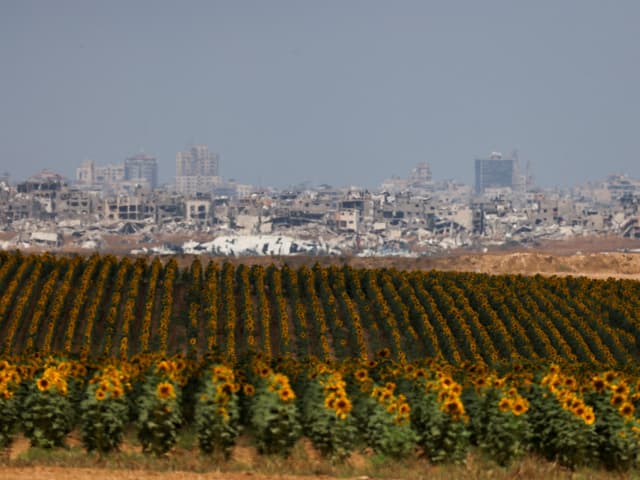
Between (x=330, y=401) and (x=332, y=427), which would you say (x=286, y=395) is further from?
(x=332, y=427)

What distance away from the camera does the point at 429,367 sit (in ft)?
52.2

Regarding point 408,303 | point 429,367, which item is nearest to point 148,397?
point 429,367

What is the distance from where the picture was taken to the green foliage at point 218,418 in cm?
1417

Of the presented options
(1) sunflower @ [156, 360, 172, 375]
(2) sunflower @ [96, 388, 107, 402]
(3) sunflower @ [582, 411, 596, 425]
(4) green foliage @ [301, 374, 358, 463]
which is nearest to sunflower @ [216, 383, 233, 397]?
(1) sunflower @ [156, 360, 172, 375]

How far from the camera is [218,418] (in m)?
14.2

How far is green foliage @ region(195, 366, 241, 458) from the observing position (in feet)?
46.5

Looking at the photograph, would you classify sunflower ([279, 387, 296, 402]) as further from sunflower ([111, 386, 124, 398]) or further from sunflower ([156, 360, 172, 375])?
sunflower ([111, 386, 124, 398])

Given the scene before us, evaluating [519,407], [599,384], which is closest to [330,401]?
[519,407]

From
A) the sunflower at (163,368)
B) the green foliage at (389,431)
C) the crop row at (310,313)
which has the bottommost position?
the crop row at (310,313)

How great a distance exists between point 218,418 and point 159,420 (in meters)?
0.73

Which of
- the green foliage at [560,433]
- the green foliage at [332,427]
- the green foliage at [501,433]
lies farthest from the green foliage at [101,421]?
the green foliage at [560,433]

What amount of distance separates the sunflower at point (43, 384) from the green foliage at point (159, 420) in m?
1.25

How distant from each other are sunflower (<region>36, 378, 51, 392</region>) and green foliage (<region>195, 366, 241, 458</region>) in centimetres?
193

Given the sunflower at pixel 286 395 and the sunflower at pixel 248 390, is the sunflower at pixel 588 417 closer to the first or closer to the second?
the sunflower at pixel 286 395
